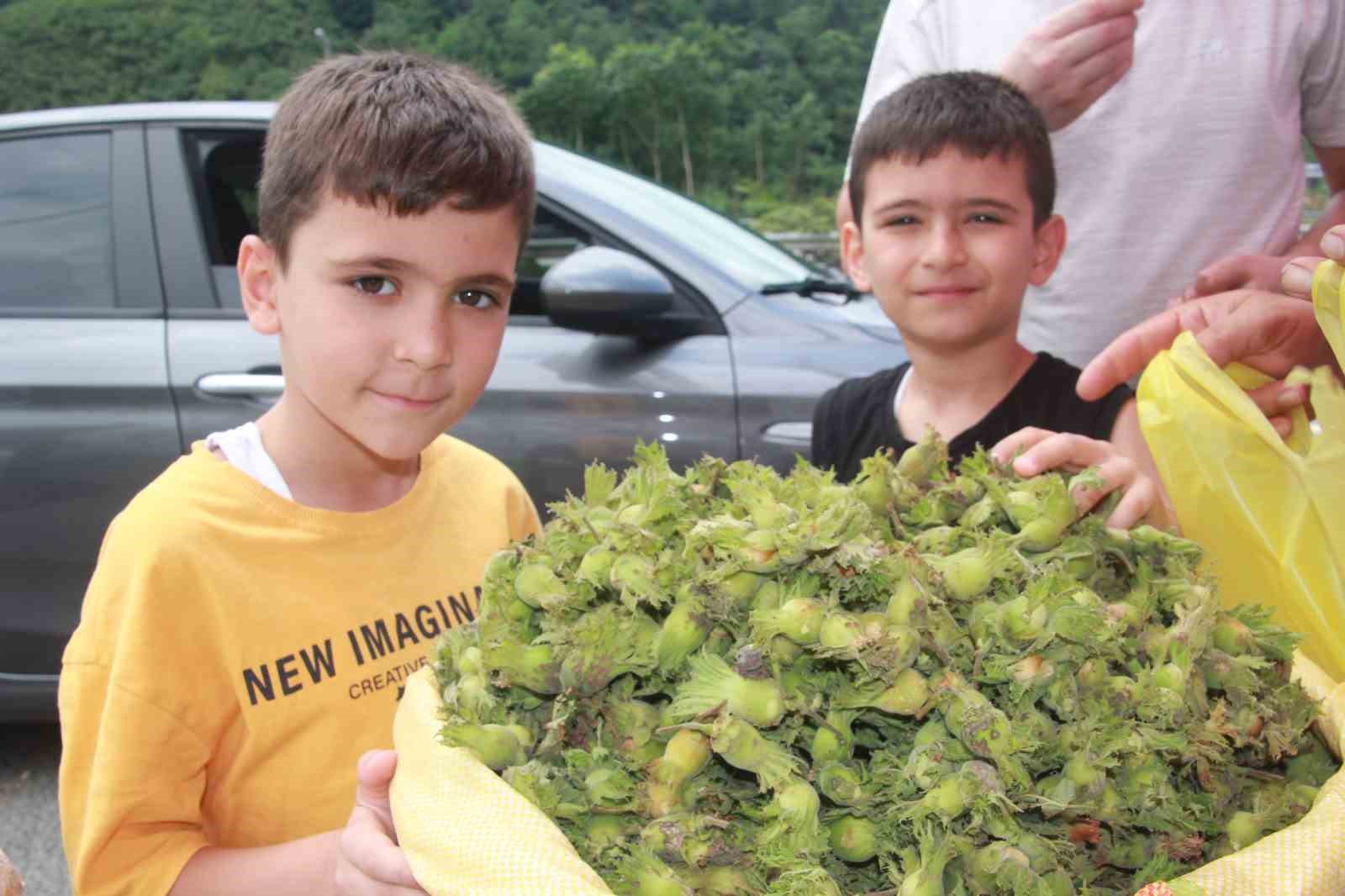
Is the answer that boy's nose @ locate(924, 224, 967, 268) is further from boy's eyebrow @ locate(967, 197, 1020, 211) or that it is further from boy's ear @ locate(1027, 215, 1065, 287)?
boy's ear @ locate(1027, 215, 1065, 287)

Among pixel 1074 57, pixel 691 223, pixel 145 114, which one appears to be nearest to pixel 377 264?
pixel 1074 57

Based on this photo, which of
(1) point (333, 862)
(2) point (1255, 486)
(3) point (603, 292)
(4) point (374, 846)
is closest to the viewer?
(4) point (374, 846)

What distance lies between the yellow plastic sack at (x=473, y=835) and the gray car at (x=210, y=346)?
2227 mm

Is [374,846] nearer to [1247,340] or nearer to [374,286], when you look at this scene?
[374,286]

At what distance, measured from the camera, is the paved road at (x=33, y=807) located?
11.0 feet

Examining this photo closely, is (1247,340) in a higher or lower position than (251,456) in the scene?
higher

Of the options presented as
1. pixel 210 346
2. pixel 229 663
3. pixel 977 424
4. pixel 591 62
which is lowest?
pixel 591 62

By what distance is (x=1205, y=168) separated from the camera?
226 cm

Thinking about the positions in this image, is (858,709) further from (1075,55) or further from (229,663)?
(1075,55)

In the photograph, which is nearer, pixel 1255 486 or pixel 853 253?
pixel 1255 486

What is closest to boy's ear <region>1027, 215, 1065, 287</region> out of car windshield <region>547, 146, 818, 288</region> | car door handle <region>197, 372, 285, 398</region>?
car windshield <region>547, 146, 818, 288</region>

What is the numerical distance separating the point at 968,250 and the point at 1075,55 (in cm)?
41

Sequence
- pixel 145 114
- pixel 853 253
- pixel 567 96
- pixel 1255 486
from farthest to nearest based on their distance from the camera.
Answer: pixel 567 96, pixel 145 114, pixel 853 253, pixel 1255 486

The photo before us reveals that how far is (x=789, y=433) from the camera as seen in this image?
3.29 meters
